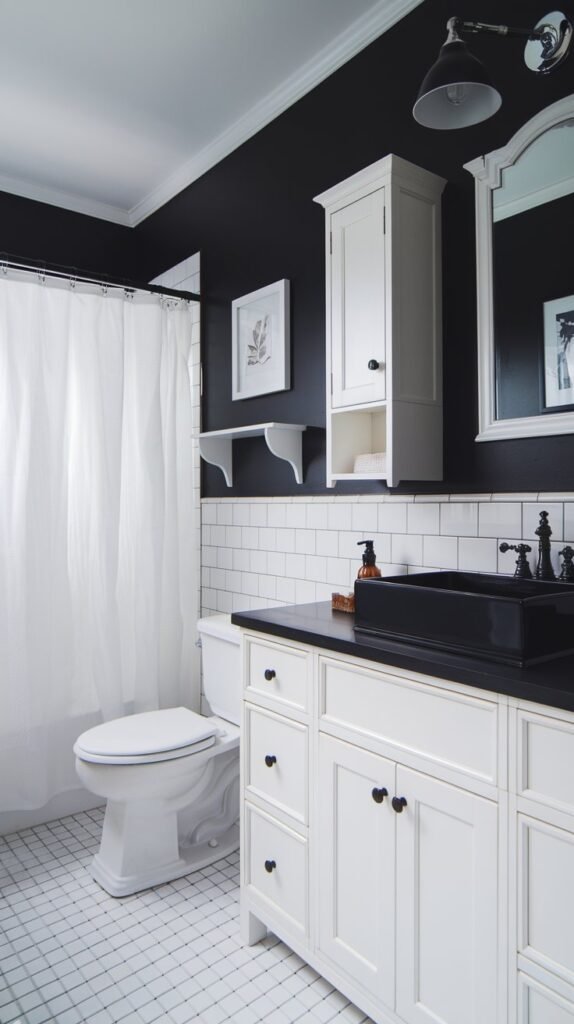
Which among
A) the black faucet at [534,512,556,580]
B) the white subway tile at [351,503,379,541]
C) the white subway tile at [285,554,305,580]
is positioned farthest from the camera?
the white subway tile at [285,554,305,580]

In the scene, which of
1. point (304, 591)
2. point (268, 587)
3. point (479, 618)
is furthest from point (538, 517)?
point (268, 587)

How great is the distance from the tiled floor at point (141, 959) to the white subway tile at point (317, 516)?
1.27 m

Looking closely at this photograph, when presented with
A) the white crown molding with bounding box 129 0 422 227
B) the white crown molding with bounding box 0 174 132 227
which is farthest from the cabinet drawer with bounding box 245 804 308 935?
the white crown molding with bounding box 0 174 132 227

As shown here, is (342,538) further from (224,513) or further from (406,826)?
(406,826)

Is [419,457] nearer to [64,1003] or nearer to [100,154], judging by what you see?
[64,1003]

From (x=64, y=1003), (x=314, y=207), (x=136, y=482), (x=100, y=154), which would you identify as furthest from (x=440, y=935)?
(x=100, y=154)

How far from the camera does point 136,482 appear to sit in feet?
9.65

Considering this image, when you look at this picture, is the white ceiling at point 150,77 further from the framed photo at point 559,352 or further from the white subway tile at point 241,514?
the white subway tile at point 241,514

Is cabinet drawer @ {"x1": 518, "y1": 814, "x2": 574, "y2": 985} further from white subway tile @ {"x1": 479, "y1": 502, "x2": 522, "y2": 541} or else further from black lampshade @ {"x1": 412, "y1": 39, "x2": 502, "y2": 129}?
black lampshade @ {"x1": 412, "y1": 39, "x2": 502, "y2": 129}

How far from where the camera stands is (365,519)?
2.23 m

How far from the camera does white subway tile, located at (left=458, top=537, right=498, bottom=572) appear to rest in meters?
1.82

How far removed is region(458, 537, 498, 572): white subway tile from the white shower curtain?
A: 1.51 m

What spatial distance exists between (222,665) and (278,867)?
842 millimetres

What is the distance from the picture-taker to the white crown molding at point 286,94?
214cm
